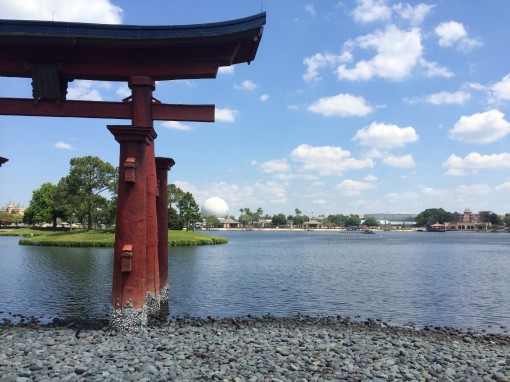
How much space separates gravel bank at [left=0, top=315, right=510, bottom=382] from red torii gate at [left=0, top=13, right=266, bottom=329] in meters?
1.92

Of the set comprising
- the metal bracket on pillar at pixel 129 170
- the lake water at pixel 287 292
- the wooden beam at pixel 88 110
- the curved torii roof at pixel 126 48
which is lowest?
the lake water at pixel 287 292

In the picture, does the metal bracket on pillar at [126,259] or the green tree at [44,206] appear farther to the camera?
the green tree at [44,206]

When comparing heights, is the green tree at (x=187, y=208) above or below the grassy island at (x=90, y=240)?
above

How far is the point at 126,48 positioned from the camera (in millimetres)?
13914

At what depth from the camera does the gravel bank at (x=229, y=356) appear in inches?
365

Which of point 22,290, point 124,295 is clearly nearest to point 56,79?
point 124,295

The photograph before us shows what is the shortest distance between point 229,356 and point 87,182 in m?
70.1

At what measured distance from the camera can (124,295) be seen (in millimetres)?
13078

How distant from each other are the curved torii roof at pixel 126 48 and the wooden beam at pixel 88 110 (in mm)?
1020

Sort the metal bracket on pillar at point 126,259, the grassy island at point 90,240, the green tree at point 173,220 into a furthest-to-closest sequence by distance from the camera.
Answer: the green tree at point 173,220 → the grassy island at point 90,240 → the metal bracket on pillar at point 126,259

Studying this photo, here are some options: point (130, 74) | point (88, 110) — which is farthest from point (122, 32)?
point (88, 110)

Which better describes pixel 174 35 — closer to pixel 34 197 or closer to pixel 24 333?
pixel 24 333

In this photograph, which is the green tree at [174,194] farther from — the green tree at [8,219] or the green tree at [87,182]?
the green tree at [8,219]

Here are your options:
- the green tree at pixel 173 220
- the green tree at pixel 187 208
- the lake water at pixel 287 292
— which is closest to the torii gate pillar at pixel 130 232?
the lake water at pixel 287 292
